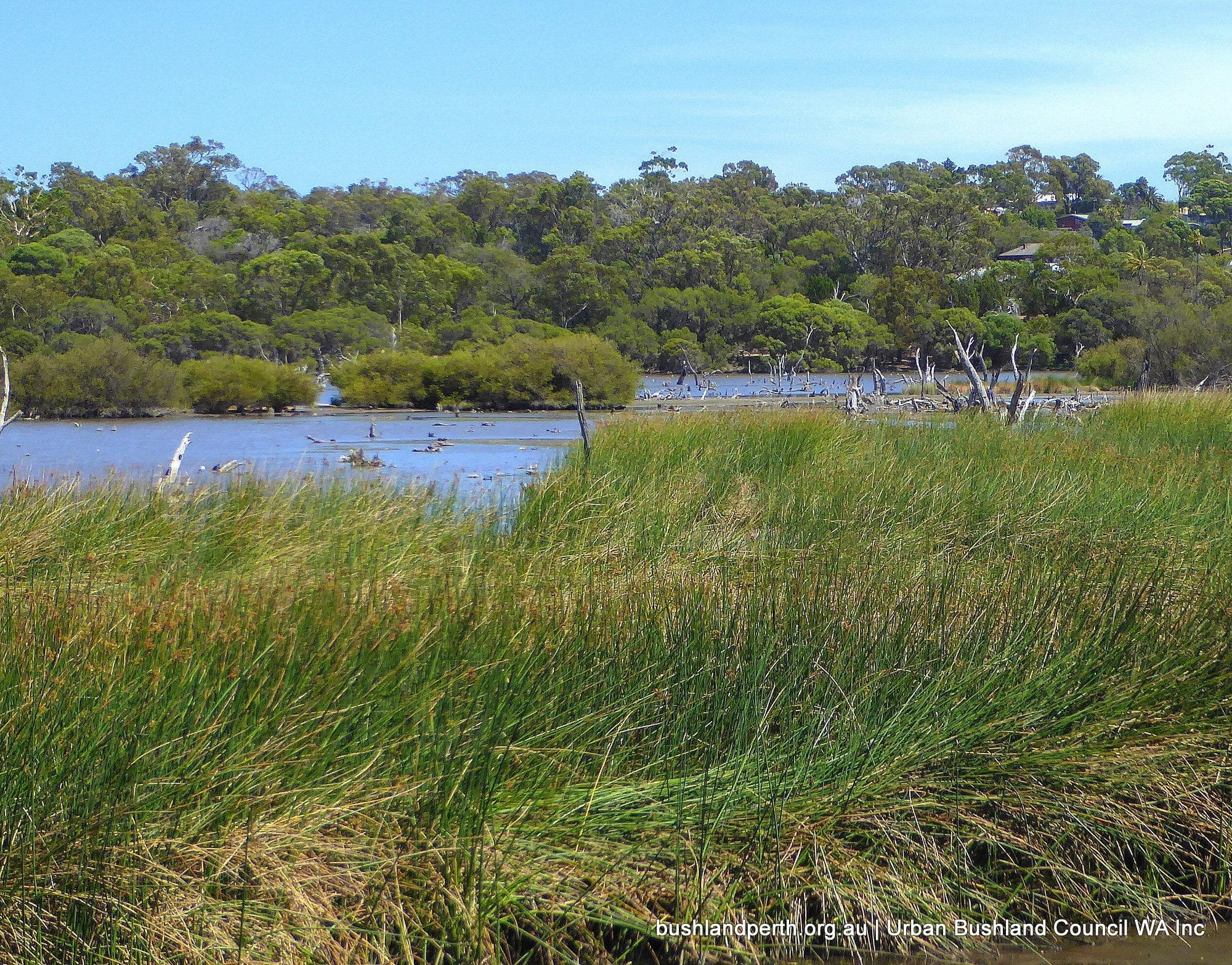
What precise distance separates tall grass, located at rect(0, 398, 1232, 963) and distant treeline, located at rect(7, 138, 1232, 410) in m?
29.7

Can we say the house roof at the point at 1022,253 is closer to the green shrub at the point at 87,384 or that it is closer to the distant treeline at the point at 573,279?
the distant treeline at the point at 573,279

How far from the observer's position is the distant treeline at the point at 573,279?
45.6 m

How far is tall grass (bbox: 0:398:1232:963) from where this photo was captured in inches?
139

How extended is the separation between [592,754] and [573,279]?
189 feet

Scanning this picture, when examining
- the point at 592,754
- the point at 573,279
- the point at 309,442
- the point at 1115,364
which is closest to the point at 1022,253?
the point at 573,279

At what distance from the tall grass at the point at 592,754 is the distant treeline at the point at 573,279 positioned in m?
29.7

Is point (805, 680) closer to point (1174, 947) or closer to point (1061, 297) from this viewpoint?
point (1174, 947)

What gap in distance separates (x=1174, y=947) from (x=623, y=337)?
53860mm

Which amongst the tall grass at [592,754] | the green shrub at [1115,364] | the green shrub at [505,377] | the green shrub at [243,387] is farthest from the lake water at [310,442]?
the green shrub at [1115,364]

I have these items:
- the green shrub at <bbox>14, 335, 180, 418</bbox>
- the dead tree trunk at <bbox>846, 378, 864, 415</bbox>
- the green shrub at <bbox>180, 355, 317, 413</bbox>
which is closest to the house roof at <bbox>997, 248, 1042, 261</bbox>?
the green shrub at <bbox>180, 355, 317, 413</bbox>

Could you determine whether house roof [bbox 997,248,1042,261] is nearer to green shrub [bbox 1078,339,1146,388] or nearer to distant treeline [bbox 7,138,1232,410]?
distant treeline [bbox 7,138,1232,410]

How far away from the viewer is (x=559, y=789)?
13.6 feet

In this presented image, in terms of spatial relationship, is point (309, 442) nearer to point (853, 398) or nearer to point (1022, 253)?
point (853, 398)

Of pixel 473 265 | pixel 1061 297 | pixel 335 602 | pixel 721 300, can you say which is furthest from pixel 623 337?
pixel 335 602
